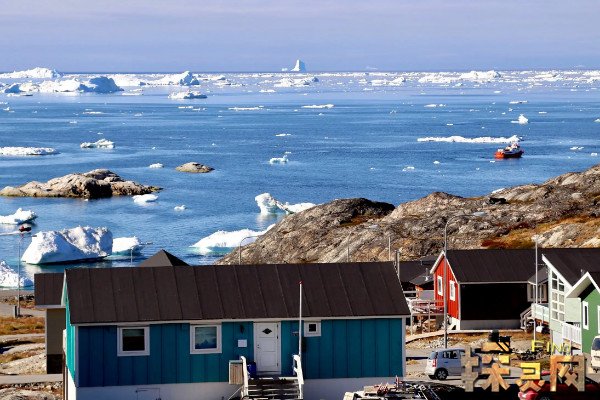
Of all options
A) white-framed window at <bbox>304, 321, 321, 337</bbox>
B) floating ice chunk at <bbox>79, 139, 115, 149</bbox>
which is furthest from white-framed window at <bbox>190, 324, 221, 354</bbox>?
floating ice chunk at <bbox>79, 139, 115, 149</bbox>

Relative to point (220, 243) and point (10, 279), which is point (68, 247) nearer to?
point (10, 279)

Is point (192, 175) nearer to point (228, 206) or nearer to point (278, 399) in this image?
point (228, 206)

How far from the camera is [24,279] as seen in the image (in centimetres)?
8125

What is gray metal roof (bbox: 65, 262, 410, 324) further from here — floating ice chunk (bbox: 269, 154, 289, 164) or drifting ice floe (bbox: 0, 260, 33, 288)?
floating ice chunk (bbox: 269, 154, 289, 164)

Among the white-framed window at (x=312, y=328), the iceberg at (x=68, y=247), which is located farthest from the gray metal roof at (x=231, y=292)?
the iceberg at (x=68, y=247)

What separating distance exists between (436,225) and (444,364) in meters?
38.0

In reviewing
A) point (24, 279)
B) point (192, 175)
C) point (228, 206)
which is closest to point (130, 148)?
point (192, 175)

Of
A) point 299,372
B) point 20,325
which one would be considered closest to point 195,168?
point 20,325

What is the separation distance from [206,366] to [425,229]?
138 feet

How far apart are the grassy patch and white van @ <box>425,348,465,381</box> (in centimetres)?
2529

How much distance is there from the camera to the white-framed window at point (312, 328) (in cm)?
2819

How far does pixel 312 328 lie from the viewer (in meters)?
28.2

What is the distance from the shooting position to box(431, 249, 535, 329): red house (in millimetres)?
45094

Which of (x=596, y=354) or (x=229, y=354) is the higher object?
(x=229, y=354)
